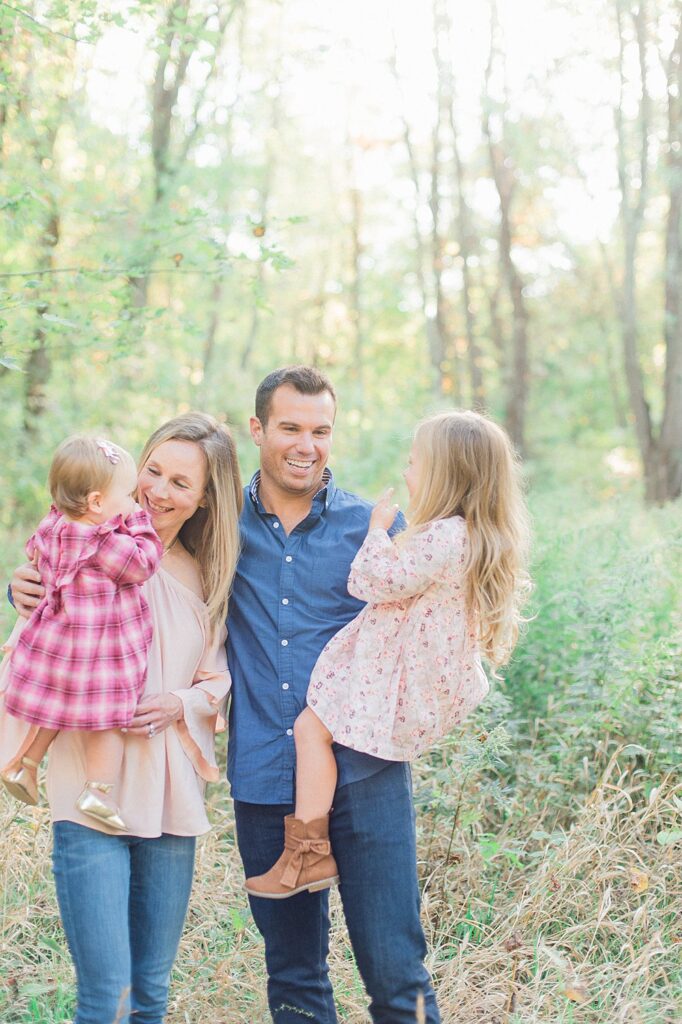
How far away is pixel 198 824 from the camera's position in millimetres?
2857

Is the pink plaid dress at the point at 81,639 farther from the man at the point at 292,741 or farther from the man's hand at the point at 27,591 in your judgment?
the man at the point at 292,741

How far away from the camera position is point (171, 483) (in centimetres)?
306

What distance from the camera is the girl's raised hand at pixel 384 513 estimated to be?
292 cm

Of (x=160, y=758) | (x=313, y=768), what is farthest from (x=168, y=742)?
(x=313, y=768)

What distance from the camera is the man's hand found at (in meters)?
2.78

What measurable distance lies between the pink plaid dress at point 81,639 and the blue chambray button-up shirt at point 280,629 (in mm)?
475

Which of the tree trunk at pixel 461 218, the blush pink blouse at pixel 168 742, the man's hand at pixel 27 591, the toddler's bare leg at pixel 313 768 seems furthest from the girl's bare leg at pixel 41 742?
the tree trunk at pixel 461 218

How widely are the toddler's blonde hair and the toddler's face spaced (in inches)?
0.6

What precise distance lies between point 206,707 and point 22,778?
1.76 feet

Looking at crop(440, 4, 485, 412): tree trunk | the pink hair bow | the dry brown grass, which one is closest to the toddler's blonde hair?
the pink hair bow

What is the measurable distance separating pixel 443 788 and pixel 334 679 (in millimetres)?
1846

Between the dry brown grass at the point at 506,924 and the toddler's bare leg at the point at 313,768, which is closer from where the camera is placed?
the toddler's bare leg at the point at 313,768

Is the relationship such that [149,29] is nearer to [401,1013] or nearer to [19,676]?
[19,676]

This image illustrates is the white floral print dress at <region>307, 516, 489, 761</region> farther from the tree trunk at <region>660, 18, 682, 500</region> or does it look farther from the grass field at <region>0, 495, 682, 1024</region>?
the tree trunk at <region>660, 18, 682, 500</region>
